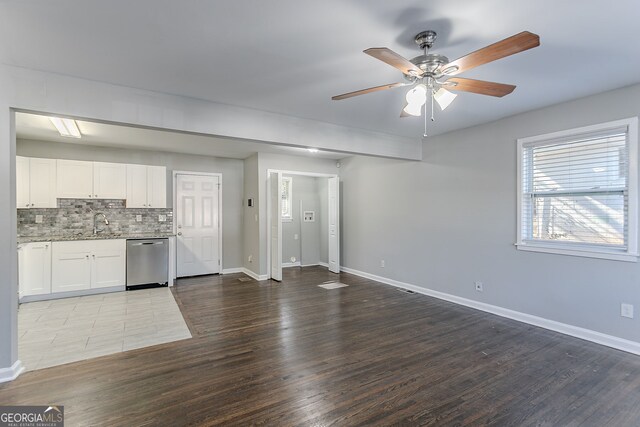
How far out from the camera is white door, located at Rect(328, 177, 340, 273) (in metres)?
6.67

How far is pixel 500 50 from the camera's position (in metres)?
1.68

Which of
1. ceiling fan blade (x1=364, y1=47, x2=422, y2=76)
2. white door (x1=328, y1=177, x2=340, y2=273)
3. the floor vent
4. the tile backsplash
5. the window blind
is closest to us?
ceiling fan blade (x1=364, y1=47, x2=422, y2=76)

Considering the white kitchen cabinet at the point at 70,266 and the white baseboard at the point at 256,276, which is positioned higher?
the white kitchen cabinet at the point at 70,266

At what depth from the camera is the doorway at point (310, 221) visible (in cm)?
680

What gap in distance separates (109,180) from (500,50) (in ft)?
20.0

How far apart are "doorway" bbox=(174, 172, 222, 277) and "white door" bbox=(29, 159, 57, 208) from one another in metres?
1.90

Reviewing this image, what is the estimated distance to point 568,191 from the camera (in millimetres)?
3395

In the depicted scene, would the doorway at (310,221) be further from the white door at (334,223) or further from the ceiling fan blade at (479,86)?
the ceiling fan blade at (479,86)

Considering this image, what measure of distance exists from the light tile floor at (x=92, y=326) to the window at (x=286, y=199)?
3236 mm

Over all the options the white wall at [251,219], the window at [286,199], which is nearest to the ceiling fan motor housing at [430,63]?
the white wall at [251,219]

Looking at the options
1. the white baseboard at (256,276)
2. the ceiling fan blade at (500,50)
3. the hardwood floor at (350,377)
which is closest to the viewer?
the ceiling fan blade at (500,50)

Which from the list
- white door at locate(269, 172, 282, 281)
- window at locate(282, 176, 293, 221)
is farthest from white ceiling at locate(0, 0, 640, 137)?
window at locate(282, 176, 293, 221)

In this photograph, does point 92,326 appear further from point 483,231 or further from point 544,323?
point 544,323

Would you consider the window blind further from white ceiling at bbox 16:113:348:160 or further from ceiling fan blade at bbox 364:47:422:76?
white ceiling at bbox 16:113:348:160
